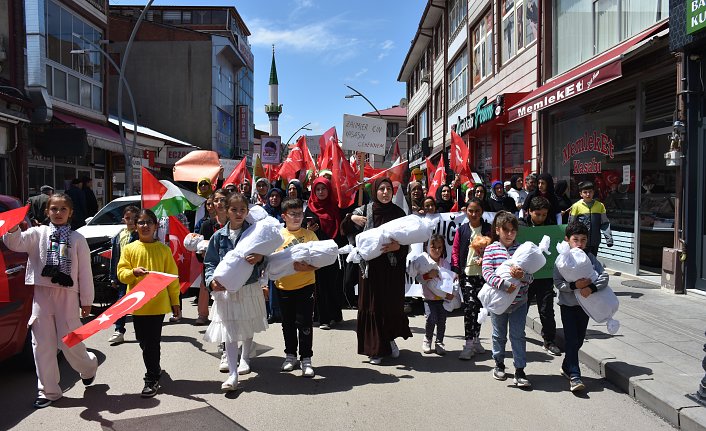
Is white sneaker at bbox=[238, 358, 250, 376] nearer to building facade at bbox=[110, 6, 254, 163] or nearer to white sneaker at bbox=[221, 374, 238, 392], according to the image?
white sneaker at bbox=[221, 374, 238, 392]

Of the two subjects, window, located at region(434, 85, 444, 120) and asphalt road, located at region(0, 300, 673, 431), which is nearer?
asphalt road, located at region(0, 300, 673, 431)

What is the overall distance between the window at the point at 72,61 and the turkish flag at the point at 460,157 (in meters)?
14.8

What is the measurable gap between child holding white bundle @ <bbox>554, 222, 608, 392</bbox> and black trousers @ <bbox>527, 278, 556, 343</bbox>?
1137 millimetres

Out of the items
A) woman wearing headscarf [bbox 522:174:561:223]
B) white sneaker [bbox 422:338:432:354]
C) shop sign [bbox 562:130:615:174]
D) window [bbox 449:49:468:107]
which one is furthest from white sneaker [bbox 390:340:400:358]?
window [bbox 449:49:468:107]

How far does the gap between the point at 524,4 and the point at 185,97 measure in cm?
3060

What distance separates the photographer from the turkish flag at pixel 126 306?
4.23 metres

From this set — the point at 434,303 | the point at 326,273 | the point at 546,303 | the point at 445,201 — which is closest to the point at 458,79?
the point at 445,201

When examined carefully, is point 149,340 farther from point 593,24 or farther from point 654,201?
point 593,24

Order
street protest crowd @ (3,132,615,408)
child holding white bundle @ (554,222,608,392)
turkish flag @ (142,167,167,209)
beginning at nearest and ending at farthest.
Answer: street protest crowd @ (3,132,615,408) → child holding white bundle @ (554,222,608,392) → turkish flag @ (142,167,167,209)

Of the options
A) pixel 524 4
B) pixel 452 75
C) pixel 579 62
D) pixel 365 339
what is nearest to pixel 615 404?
pixel 365 339

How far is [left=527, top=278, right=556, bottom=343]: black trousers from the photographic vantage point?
638cm

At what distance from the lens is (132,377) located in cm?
541

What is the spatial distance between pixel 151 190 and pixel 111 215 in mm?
3245

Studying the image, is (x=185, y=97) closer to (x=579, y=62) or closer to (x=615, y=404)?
(x=579, y=62)
